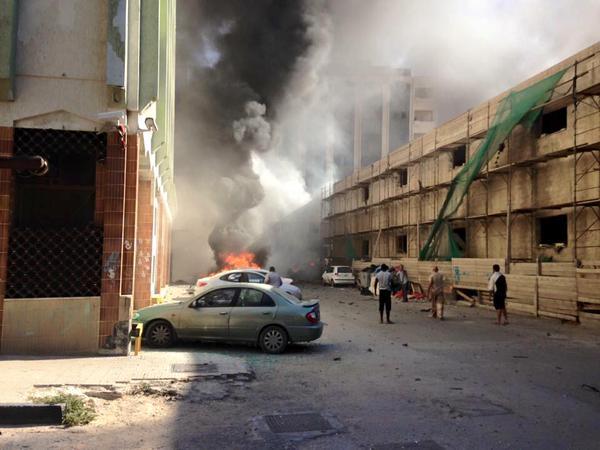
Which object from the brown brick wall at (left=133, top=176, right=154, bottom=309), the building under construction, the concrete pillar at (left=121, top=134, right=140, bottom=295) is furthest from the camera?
the building under construction

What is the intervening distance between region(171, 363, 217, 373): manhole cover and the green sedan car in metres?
1.46

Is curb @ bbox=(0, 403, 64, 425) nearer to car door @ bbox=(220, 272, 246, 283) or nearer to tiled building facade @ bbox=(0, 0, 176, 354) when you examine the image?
tiled building facade @ bbox=(0, 0, 176, 354)

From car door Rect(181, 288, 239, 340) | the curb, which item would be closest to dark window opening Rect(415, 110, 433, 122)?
car door Rect(181, 288, 239, 340)

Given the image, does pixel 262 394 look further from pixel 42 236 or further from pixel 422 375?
pixel 42 236

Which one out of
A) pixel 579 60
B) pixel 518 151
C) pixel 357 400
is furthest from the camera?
pixel 518 151

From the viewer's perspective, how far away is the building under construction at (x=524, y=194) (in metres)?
15.4

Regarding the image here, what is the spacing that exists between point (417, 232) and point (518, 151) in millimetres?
8466

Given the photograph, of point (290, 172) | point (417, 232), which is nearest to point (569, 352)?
point (417, 232)

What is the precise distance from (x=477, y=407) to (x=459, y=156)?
19.9 m

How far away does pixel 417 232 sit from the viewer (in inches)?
1048

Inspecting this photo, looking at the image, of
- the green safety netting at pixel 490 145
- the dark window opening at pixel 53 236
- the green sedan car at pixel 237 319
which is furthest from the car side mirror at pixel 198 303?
the green safety netting at pixel 490 145

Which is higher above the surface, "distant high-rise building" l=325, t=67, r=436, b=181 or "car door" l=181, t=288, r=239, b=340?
"distant high-rise building" l=325, t=67, r=436, b=181

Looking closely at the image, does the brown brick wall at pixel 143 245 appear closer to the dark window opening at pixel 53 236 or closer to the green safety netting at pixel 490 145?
the dark window opening at pixel 53 236

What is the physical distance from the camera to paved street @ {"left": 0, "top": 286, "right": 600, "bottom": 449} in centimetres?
492
